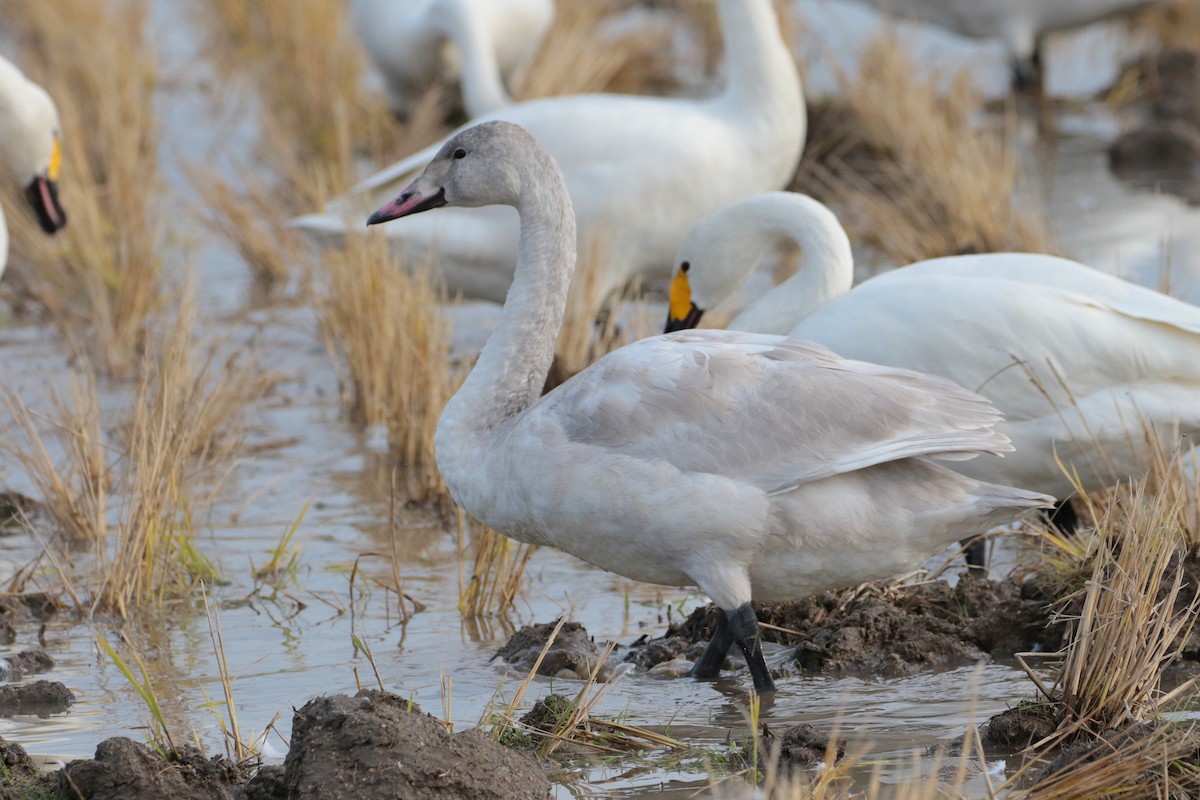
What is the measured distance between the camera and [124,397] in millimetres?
7211

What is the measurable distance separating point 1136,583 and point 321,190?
4.92 m

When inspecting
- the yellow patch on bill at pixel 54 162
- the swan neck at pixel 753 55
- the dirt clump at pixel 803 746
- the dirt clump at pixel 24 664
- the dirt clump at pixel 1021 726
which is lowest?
the dirt clump at pixel 1021 726

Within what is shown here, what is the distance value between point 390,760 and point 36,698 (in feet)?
3.92

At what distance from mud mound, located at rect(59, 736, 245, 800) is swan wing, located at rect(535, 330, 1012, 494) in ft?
3.64

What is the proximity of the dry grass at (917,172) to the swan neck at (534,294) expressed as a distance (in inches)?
133

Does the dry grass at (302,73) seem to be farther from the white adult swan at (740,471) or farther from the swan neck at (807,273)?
the white adult swan at (740,471)

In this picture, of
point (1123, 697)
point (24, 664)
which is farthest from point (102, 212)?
point (1123, 697)

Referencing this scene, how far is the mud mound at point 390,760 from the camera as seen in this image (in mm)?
3123

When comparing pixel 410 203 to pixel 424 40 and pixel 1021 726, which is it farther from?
pixel 424 40

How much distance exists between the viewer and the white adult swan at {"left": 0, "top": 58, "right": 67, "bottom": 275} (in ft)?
28.0

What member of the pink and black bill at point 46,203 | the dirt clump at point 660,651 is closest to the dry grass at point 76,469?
the dirt clump at point 660,651

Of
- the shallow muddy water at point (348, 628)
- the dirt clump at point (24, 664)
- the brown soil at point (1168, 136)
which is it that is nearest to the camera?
the shallow muddy water at point (348, 628)

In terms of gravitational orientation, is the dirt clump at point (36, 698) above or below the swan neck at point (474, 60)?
below

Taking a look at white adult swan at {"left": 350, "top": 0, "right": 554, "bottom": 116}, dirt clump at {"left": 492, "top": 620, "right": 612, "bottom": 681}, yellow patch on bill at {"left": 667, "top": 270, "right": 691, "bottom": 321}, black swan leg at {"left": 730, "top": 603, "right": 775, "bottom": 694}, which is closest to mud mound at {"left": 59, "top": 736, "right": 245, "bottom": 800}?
dirt clump at {"left": 492, "top": 620, "right": 612, "bottom": 681}
